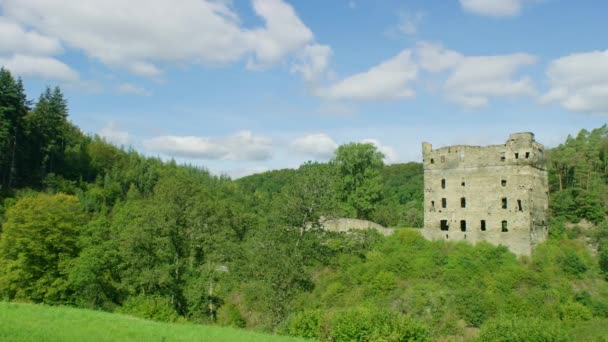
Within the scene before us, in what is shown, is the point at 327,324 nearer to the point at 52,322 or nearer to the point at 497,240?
the point at 52,322

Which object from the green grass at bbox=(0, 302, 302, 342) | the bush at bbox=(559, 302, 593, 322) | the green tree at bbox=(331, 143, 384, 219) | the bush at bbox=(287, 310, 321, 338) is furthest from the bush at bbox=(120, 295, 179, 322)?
the green tree at bbox=(331, 143, 384, 219)

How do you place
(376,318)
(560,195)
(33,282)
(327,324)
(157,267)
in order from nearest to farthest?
(376,318) → (327,324) → (157,267) → (33,282) → (560,195)

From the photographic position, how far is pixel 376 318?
22594mm

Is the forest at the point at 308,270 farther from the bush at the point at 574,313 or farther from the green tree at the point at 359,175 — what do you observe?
the green tree at the point at 359,175

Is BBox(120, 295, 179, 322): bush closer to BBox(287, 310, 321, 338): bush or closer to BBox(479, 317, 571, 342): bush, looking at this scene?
BBox(287, 310, 321, 338): bush

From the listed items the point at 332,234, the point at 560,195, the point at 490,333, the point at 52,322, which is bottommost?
the point at 490,333

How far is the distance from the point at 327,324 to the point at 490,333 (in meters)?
7.49

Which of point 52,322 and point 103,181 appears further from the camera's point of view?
point 103,181

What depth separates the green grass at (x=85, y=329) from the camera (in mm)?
14633

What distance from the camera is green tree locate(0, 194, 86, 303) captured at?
3334 centimetres

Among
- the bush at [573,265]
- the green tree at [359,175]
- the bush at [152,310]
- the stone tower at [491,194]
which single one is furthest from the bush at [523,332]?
the green tree at [359,175]

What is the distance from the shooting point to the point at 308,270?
30.9 metres

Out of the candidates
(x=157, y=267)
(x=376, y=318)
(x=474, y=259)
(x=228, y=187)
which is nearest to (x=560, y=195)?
(x=474, y=259)

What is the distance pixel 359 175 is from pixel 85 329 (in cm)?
3710
